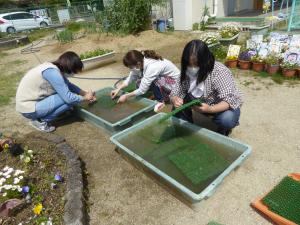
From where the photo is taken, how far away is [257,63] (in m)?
5.28

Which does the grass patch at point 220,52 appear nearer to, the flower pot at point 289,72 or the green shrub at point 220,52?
the green shrub at point 220,52

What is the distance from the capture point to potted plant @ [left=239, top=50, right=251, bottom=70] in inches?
214

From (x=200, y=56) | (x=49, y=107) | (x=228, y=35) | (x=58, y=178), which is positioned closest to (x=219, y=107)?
(x=200, y=56)

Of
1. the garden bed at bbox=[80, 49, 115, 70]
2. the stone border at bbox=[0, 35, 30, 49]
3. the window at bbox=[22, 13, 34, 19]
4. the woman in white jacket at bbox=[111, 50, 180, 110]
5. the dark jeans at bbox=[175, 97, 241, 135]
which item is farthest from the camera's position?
the window at bbox=[22, 13, 34, 19]

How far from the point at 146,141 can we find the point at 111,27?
330 inches

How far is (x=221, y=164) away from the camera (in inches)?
105

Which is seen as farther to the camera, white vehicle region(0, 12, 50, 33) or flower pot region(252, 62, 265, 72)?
white vehicle region(0, 12, 50, 33)

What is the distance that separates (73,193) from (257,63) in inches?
172

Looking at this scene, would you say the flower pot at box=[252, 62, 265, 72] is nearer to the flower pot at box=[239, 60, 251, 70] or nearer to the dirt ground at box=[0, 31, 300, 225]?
the flower pot at box=[239, 60, 251, 70]

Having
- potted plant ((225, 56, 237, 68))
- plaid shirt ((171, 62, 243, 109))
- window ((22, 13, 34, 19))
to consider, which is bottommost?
potted plant ((225, 56, 237, 68))

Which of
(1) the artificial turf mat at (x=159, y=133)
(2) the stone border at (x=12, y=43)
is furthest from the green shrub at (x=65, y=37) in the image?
(1) the artificial turf mat at (x=159, y=133)

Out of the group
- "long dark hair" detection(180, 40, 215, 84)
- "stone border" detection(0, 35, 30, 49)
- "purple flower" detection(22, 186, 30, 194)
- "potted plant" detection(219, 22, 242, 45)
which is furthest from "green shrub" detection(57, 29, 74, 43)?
"purple flower" detection(22, 186, 30, 194)

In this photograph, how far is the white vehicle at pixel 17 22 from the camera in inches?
691

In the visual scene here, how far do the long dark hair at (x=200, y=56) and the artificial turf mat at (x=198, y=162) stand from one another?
778mm
